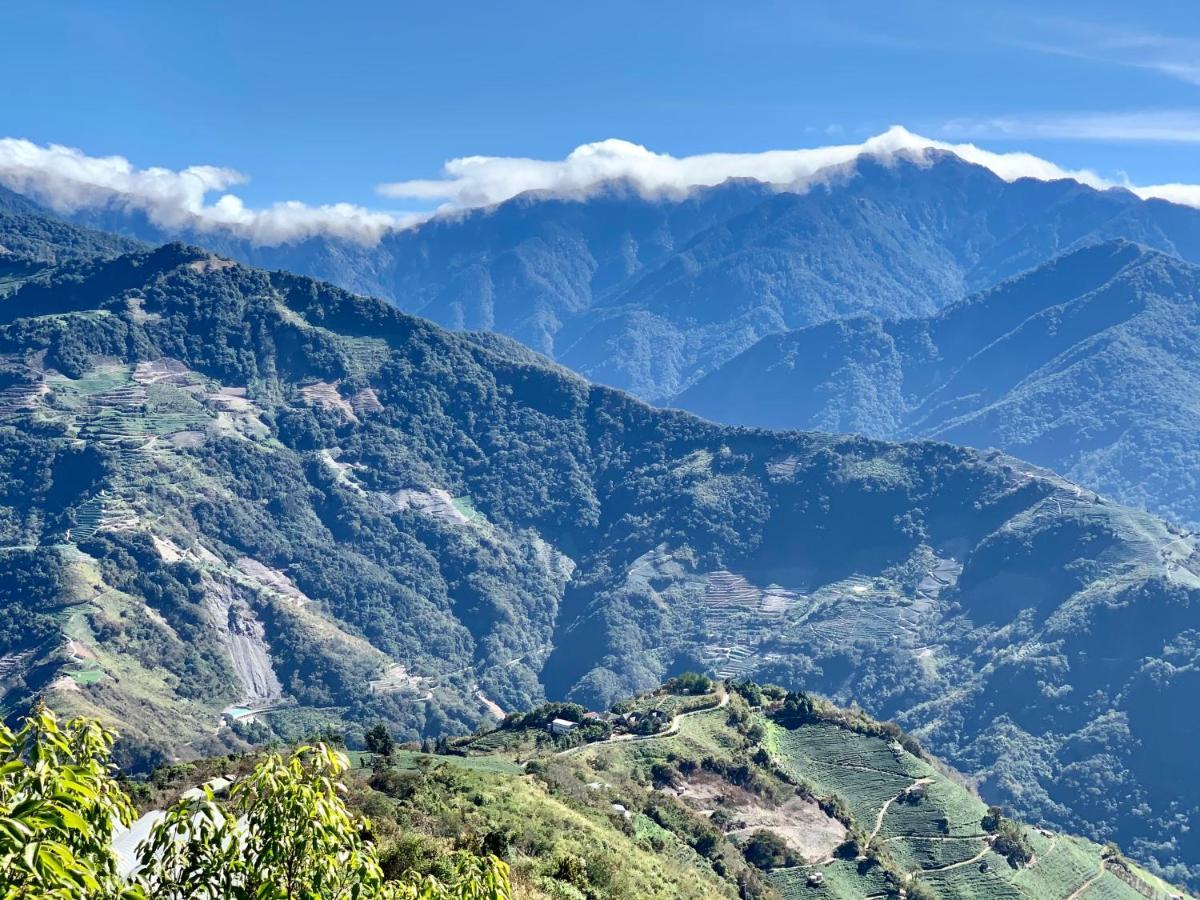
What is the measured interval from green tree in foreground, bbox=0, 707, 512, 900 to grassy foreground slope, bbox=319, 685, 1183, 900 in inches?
1433

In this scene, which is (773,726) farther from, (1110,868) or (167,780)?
(167,780)

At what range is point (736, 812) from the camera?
351ft

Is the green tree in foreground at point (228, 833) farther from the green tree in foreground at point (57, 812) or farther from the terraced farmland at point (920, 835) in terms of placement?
the terraced farmland at point (920, 835)

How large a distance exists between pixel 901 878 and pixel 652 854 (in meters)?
34.4

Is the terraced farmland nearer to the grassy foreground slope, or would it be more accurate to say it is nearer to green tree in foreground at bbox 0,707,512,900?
the grassy foreground slope

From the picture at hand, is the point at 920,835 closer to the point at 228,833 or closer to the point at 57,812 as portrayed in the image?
the point at 228,833

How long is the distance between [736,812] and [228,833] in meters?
97.0

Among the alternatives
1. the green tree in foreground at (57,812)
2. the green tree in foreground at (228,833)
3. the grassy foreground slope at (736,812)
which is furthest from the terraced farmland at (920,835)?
the green tree in foreground at (57,812)

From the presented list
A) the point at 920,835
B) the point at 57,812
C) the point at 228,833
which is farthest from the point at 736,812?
the point at 57,812

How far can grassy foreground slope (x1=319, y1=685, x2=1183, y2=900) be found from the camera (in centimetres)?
6197

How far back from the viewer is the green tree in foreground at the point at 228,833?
13961 mm

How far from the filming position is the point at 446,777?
68.6 m

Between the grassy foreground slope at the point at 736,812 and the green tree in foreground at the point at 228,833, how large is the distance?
36.4 metres

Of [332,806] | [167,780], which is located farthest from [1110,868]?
[332,806]
